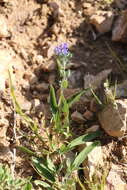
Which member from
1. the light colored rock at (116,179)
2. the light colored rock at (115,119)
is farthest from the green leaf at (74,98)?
the light colored rock at (116,179)

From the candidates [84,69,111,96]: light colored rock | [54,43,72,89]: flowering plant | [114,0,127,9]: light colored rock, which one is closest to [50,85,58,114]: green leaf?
[54,43,72,89]: flowering plant

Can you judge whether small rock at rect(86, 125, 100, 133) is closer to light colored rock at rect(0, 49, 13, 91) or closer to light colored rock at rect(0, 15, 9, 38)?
light colored rock at rect(0, 49, 13, 91)

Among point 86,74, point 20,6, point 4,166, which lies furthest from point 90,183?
point 20,6

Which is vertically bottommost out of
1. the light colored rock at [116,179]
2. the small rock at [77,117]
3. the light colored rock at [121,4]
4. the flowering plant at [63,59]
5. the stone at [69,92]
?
the light colored rock at [116,179]

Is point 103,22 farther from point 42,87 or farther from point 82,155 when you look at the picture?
point 82,155

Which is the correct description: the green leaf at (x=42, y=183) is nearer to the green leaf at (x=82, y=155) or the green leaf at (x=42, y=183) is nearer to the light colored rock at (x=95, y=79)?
the green leaf at (x=82, y=155)

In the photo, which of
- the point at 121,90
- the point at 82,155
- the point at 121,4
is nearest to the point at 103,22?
the point at 121,4
